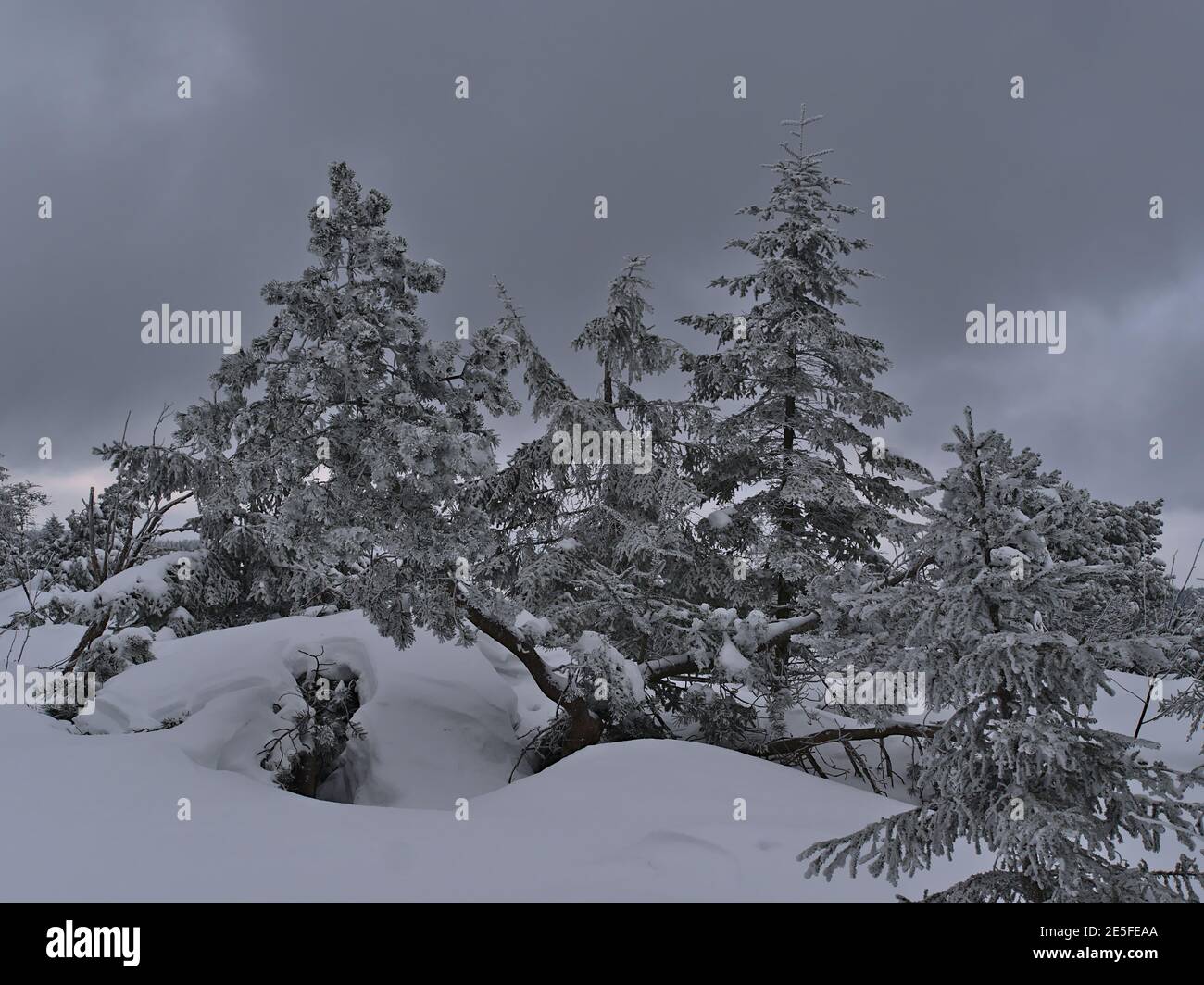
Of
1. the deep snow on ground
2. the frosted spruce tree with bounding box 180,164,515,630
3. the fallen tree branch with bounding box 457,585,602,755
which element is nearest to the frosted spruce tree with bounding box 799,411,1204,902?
the deep snow on ground

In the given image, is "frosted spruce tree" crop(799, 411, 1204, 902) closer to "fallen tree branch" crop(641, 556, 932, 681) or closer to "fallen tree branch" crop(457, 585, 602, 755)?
"fallen tree branch" crop(641, 556, 932, 681)

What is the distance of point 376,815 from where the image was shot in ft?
22.1

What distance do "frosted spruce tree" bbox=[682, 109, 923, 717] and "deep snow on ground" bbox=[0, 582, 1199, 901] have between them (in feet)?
16.3

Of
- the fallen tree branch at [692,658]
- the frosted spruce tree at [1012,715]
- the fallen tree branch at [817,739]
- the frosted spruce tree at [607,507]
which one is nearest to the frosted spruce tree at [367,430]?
the frosted spruce tree at [607,507]

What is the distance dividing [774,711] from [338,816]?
633cm

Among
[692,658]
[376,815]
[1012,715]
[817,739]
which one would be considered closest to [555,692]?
[692,658]

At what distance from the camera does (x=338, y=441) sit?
8867 millimetres

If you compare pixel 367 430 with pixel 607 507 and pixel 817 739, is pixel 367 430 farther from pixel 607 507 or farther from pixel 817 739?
pixel 817 739

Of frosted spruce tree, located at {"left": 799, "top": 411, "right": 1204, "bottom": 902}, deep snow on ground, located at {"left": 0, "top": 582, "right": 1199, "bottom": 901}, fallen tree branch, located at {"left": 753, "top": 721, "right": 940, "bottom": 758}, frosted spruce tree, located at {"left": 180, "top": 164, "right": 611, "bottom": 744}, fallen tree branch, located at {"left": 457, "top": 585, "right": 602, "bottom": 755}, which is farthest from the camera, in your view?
fallen tree branch, located at {"left": 457, "top": 585, "right": 602, "bottom": 755}

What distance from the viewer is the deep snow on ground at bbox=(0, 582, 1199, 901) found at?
5109 millimetres

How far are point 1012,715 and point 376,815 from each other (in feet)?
18.1

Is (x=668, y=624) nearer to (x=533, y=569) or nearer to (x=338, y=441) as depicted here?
(x=533, y=569)

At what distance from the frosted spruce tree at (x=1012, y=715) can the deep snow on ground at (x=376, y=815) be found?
1703mm
